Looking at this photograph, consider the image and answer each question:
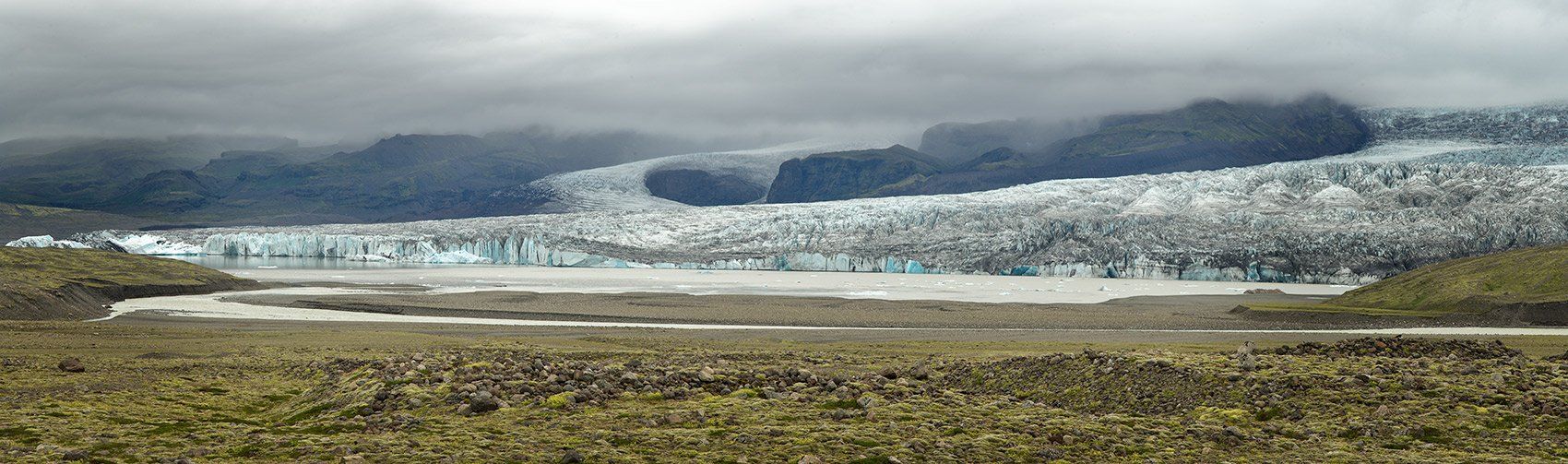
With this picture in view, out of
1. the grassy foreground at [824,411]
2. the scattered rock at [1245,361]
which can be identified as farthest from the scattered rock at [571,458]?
the scattered rock at [1245,361]

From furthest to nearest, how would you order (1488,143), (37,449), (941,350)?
1. (1488,143)
2. (941,350)
3. (37,449)

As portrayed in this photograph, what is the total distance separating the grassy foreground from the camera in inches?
367

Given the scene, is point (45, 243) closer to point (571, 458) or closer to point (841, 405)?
point (841, 405)

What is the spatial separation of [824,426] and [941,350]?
43.8 ft

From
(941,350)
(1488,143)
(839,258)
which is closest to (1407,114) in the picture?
(1488,143)

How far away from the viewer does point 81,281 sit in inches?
1604

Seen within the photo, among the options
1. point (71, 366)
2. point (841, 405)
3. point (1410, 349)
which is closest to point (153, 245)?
point (71, 366)

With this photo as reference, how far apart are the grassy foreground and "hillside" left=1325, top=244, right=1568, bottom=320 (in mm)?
24977

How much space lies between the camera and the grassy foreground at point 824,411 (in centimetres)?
931

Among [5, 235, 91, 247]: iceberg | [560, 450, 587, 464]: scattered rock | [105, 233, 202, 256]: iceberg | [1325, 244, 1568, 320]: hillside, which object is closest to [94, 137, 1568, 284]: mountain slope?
[105, 233, 202, 256]: iceberg

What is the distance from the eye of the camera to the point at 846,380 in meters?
13.0

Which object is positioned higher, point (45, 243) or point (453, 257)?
point (45, 243)

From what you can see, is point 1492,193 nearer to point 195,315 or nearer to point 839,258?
A: point 839,258

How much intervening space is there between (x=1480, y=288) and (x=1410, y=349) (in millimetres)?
27642
